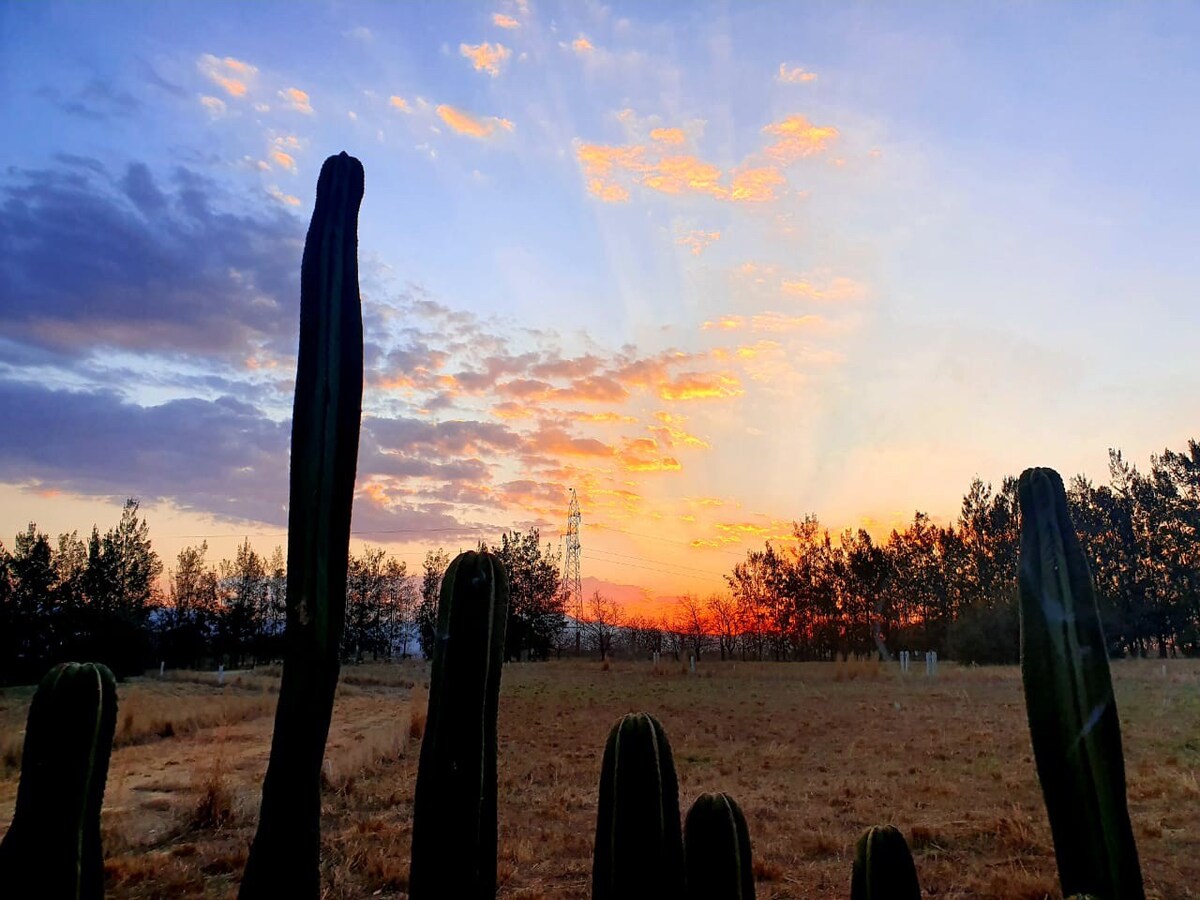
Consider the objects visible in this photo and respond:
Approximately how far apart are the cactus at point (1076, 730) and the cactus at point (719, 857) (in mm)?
997

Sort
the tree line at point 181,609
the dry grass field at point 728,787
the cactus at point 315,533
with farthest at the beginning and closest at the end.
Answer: the tree line at point 181,609, the dry grass field at point 728,787, the cactus at point 315,533

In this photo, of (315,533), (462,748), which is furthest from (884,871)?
(315,533)

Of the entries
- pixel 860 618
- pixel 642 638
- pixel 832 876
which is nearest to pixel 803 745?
pixel 832 876

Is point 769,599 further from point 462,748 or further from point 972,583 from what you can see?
point 462,748

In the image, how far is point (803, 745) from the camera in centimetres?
1502

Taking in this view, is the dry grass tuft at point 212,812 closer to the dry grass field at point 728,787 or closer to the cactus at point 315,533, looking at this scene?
the dry grass field at point 728,787

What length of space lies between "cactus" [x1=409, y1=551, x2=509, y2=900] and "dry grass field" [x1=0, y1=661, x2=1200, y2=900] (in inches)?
171

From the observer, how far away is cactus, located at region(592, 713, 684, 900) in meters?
2.50

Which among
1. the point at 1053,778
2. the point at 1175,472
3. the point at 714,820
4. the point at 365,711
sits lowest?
the point at 365,711

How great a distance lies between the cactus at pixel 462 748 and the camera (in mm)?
2615

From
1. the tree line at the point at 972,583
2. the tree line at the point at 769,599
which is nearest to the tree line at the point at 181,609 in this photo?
the tree line at the point at 769,599

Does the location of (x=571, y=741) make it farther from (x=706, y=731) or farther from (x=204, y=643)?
(x=204, y=643)

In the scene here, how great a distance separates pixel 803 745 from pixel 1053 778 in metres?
13.6

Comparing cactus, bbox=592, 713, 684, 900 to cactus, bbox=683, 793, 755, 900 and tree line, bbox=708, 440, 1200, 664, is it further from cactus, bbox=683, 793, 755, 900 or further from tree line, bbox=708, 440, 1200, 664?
tree line, bbox=708, 440, 1200, 664
